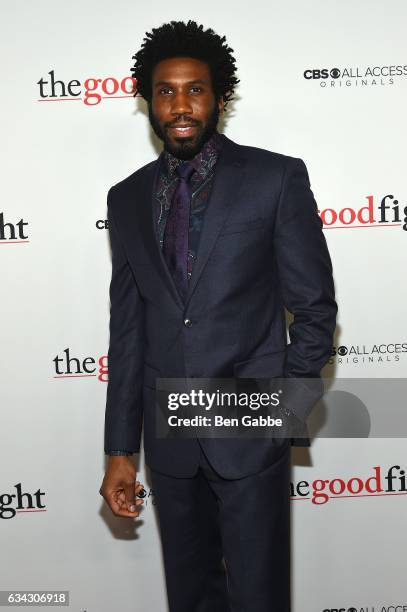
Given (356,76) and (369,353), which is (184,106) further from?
(369,353)

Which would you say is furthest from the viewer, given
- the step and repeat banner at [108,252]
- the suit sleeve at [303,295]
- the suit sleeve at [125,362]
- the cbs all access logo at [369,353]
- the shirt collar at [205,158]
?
the cbs all access logo at [369,353]

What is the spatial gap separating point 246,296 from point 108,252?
86 centimetres

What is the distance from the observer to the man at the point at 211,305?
1.76 metres

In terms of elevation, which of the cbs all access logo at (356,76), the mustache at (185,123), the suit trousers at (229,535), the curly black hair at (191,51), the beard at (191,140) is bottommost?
the suit trousers at (229,535)

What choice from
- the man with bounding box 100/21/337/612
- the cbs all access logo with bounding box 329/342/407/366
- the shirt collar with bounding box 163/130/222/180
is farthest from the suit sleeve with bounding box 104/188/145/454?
the cbs all access logo with bounding box 329/342/407/366

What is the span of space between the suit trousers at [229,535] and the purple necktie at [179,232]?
0.43m

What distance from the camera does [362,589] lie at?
104 inches

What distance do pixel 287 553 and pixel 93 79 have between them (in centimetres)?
158

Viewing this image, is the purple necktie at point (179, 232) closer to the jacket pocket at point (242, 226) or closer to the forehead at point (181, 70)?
the jacket pocket at point (242, 226)

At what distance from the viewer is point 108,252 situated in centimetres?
253

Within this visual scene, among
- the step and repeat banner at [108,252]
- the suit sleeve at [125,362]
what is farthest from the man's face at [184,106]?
the step and repeat banner at [108,252]

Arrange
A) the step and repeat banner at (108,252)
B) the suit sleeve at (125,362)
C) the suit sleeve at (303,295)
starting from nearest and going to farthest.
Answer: the suit sleeve at (303,295)
the suit sleeve at (125,362)
the step and repeat banner at (108,252)

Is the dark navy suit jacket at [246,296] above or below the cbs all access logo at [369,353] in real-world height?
above

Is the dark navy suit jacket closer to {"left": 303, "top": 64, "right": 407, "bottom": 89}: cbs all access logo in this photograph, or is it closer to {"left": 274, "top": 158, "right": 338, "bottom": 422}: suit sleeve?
{"left": 274, "top": 158, "right": 338, "bottom": 422}: suit sleeve
